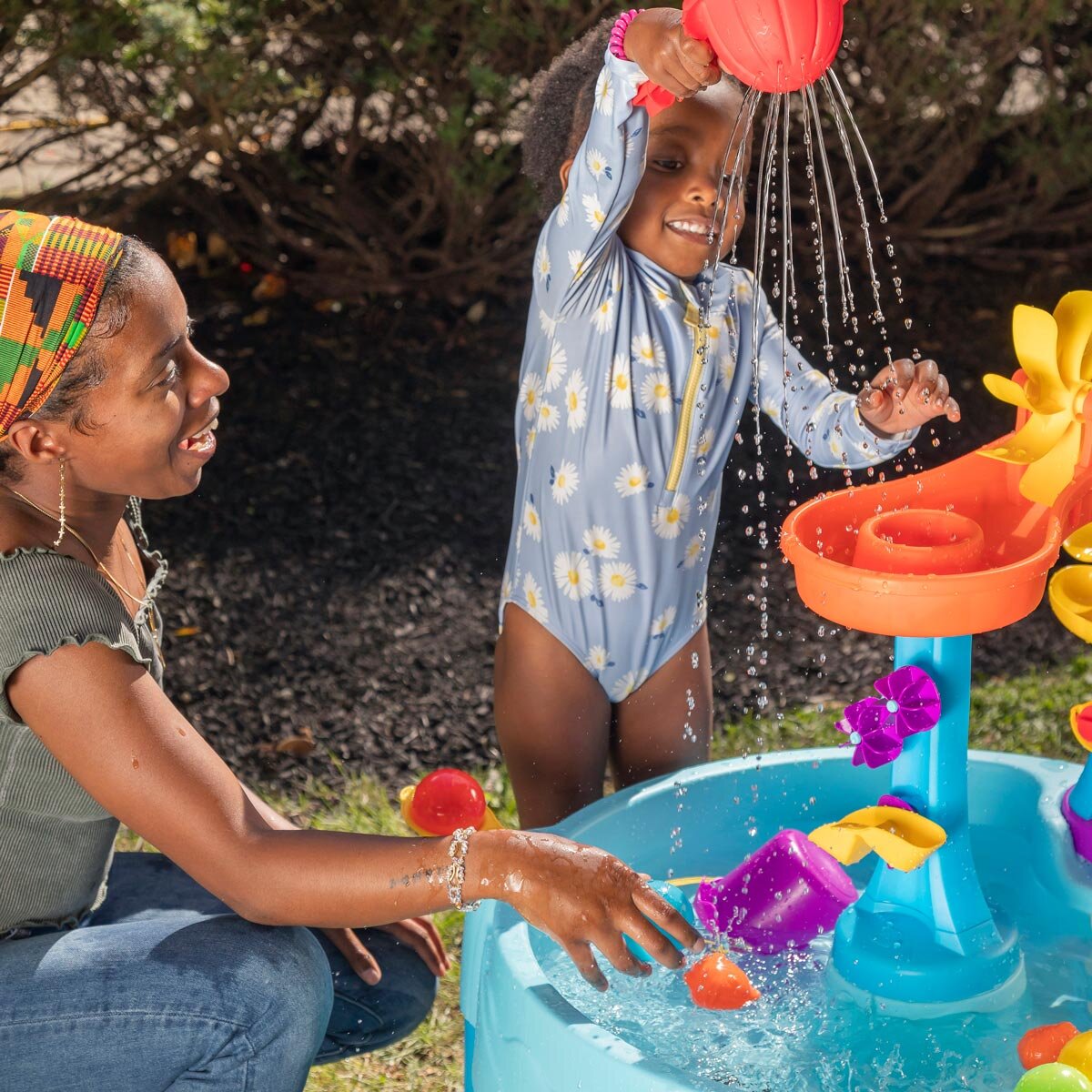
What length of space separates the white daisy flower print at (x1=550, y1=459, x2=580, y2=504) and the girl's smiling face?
0.35 metres

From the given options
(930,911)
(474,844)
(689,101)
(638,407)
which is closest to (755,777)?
(930,911)

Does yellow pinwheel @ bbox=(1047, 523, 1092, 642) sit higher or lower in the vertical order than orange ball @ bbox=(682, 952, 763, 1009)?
higher

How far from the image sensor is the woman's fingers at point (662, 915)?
1606mm

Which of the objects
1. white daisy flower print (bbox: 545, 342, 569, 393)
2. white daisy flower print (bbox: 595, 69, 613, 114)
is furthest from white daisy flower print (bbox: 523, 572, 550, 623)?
white daisy flower print (bbox: 595, 69, 613, 114)

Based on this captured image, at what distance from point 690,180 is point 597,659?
Result: 0.76 meters

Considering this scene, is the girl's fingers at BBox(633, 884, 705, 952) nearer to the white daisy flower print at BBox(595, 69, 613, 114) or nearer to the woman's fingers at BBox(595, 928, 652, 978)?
the woman's fingers at BBox(595, 928, 652, 978)

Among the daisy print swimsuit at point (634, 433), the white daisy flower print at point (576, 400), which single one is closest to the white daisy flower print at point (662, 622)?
the daisy print swimsuit at point (634, 433)

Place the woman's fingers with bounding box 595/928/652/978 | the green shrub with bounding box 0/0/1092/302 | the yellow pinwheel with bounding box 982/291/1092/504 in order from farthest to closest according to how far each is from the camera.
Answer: the green shrub with bounding box 0/0/1092/302 < the yellow pinwheel with bounding box 982/291/1092/504 < the woman's fingers with bounding box 595/928/652/978

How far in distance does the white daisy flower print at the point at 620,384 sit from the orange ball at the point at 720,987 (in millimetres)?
864

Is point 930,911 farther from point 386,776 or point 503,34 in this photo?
point 503,34

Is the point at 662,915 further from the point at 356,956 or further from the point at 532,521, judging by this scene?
the point at 532,521

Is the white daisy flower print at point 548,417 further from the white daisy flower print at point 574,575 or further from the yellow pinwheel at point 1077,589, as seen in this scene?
the yellow pinwheel at point 1077,589

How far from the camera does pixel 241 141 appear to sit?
5.26 meters

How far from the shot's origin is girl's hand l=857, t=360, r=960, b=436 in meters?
2.25
